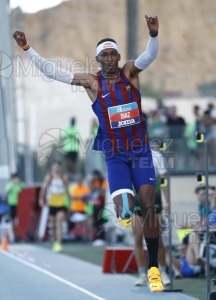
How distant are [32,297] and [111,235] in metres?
12.2

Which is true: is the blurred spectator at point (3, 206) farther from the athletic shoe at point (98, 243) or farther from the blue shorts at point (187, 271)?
the blue shorts at point (187, 271)

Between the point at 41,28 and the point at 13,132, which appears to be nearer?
the point at 13,132

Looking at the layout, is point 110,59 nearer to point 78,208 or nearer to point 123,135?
point 123,135

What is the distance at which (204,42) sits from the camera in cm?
8288

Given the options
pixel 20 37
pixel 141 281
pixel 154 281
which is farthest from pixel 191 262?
pixel 20 37

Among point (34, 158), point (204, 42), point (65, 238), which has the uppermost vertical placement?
point (204, 42)

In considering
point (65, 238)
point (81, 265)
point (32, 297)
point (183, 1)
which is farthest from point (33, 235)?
point (183, 1)

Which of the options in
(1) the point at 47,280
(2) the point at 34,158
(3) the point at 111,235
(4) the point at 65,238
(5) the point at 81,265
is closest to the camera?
(1) the point at 47,280

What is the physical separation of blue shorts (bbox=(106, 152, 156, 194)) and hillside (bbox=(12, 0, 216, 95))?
209 feet

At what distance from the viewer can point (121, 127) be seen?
1174cm

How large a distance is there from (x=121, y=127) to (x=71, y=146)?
1648 centimetres

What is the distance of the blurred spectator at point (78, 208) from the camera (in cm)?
2689

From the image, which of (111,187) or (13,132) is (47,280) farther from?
(13,132)

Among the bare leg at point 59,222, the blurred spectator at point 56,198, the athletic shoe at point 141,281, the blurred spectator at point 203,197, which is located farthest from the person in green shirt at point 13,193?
the athletic shoe at point 141,281
